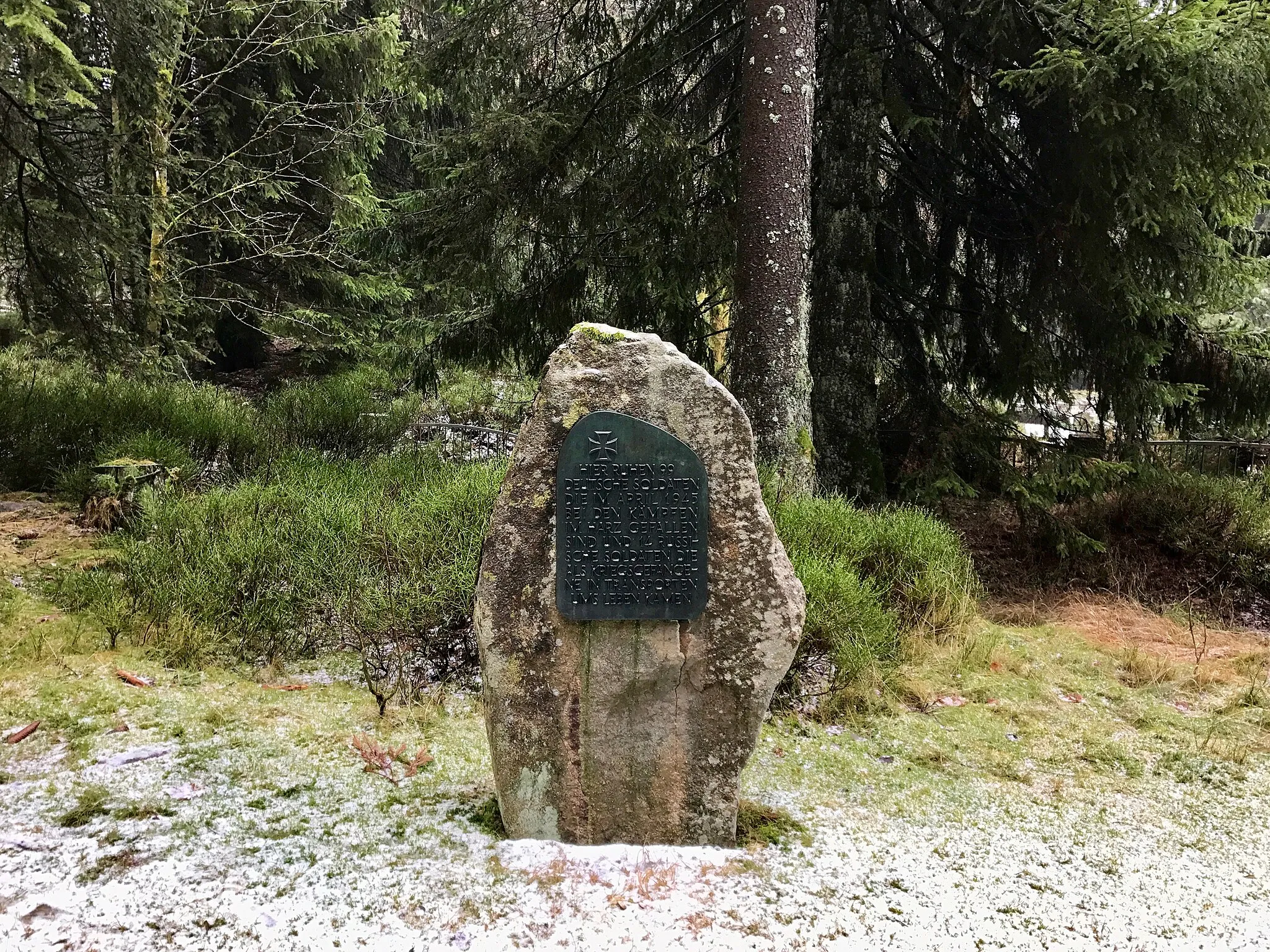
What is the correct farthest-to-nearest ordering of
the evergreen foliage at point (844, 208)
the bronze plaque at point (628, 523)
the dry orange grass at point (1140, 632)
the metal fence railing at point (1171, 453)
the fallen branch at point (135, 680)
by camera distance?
the metal fence railing at point (1171, 453)
the evergreen foliage at point (844, 208)
the dry orange grass at point (1140, 632)
the fallen branch at point (135, 680)
the bronze plaque at point (628, 523)

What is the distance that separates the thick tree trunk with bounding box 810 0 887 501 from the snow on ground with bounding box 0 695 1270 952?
3635 mm

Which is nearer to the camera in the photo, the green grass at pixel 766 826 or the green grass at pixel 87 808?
the green grass at pixel 87 808

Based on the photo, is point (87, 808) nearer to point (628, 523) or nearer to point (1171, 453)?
point (628, 523)

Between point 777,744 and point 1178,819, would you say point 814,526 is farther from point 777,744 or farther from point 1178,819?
point 1178,819

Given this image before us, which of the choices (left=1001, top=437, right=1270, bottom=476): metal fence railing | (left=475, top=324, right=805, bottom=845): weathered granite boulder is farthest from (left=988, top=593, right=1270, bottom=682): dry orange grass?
(left=475, top=324, right=805, bottom=845): weathered granite boulder

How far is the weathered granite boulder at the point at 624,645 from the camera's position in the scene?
107 inches

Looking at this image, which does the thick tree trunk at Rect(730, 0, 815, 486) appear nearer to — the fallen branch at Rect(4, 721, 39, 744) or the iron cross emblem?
the iron cross emblem

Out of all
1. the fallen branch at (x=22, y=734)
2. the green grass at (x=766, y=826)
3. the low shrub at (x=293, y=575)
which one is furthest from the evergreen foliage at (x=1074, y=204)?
the fallen branch at (x=22, y=734)

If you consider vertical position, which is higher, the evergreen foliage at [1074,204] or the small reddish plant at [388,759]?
the evergreen foliage at [1074,204]

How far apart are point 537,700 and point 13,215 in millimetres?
6313

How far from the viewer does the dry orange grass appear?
468 centimetres

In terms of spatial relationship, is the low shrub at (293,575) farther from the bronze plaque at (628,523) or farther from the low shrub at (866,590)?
the low shrub at (866,590)

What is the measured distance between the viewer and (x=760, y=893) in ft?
8.68

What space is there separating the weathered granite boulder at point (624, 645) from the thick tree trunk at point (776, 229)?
105 inches
